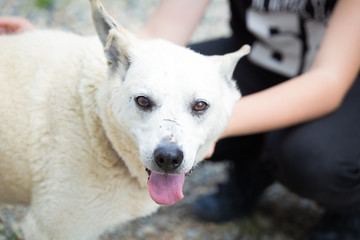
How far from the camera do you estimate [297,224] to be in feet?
10.3

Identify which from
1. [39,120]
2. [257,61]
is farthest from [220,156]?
[39,120]

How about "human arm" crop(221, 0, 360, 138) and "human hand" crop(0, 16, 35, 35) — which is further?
"human hand" crop(0, 16, 35, 35)

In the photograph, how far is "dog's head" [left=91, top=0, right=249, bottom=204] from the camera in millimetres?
1765

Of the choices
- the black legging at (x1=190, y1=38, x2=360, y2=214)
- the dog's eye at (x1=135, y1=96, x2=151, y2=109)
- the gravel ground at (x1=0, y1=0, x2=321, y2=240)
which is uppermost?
the dog's eye at (x1=135, y1=96, x2=151, y2=109)

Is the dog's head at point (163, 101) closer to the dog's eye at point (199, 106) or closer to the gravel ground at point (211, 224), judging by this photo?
the dog's eye at point (199, 106)

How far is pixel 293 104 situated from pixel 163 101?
87 centimetres

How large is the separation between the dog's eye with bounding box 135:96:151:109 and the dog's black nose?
0.69 ft

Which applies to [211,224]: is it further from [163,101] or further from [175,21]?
[163,101]

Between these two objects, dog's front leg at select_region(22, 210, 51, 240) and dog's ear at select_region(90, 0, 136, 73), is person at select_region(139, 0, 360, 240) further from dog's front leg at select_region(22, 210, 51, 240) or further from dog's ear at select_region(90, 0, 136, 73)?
dog's front leg at select_region(22, 210, 51, 240)

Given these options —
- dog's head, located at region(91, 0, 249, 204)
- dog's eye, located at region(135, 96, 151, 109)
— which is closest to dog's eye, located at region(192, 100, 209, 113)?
dog's head, located at region(91, 0, 249, 204)

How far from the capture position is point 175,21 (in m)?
Answer: 2.67

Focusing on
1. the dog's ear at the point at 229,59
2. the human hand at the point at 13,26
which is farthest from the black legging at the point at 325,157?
the human hand at the point at 13,26

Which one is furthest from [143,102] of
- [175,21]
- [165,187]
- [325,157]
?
[325,157]

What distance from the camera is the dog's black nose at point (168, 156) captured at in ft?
5.62
